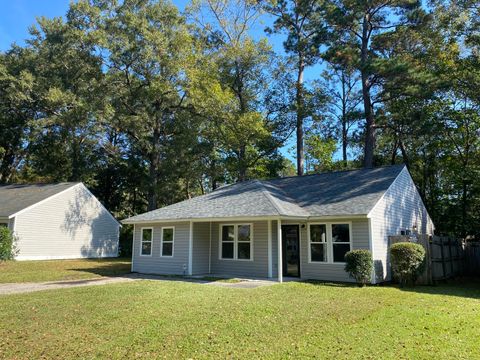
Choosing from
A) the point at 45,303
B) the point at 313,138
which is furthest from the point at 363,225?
the point at 313,138

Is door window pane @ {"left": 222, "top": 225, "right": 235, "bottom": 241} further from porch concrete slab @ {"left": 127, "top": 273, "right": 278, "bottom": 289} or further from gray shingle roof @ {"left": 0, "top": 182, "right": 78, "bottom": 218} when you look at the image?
gray shingle roof @ {"left": 0, "top": 182, "right": 78, "bottom": 218}

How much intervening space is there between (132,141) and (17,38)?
14372 millimetres

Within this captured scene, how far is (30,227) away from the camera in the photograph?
2356 cm

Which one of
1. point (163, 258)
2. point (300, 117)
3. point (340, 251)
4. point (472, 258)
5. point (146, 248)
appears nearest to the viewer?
point (340, 251)

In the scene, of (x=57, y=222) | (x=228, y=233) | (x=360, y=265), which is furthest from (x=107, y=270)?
(x=360, y=265)

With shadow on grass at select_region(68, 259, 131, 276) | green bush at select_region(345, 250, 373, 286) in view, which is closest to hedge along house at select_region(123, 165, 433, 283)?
green bush at select_region(345, 250, 373, 286)

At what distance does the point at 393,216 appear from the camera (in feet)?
50.0

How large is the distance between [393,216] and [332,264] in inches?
138

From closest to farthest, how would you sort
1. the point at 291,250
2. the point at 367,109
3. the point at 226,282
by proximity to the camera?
1. the point at 226,282
2. the point at 291,250
3. the point at 367,109

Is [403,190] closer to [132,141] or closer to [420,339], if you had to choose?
[420,339]

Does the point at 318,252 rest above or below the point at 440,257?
above

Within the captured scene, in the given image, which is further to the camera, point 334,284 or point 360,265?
point 334,284

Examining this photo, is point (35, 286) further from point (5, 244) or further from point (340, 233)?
point (340, 233)

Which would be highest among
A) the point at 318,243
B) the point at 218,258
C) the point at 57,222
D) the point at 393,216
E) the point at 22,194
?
the point at 22,194
